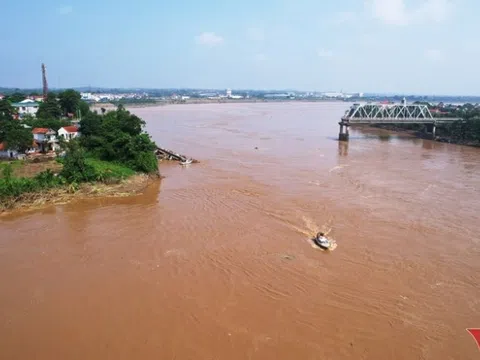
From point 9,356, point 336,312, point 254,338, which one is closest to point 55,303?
point 9,356

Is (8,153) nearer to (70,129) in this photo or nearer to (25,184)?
(70,129)

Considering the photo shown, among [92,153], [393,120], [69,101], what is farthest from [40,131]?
[393,120]

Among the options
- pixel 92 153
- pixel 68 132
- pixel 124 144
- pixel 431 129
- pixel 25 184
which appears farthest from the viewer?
pixel 431 129

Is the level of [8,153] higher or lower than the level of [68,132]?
lower

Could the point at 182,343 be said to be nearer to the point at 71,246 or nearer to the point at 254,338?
the point at 254,338

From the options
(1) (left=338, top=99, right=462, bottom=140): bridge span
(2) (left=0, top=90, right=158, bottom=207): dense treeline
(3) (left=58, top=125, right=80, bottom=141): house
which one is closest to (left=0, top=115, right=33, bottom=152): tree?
(2) (left=0, top=90, right=158, bottom=207): dense treeline

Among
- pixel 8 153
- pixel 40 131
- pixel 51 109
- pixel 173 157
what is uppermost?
pixel 51 109

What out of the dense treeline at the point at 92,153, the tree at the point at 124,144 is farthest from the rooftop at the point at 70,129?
the tree at the point at 124,144

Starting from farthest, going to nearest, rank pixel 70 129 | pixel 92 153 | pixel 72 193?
pixel 70 129 < pixel 92 153 < pixel 72 193
